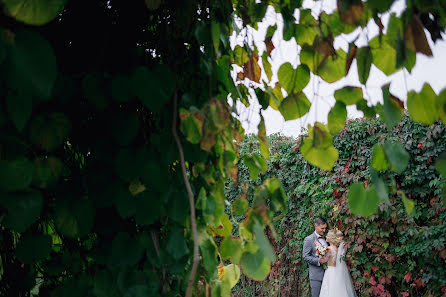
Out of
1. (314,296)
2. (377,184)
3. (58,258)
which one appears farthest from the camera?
(314,296)

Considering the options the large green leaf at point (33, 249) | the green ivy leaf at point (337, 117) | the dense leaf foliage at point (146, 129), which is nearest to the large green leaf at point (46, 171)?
the dense leaf foliage at point (146, 129)

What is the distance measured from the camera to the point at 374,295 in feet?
15.3

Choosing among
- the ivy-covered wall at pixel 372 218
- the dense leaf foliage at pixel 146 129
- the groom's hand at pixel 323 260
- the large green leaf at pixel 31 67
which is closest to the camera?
the large green leaf at pixel 31 67

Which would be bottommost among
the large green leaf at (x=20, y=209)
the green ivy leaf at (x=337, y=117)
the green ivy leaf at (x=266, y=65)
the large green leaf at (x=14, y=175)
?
the large green leaf at (x=20, y=209)

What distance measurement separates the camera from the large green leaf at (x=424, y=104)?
72 cm

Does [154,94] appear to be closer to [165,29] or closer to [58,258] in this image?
[165,29]

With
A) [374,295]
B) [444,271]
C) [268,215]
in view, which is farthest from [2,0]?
[374,295]

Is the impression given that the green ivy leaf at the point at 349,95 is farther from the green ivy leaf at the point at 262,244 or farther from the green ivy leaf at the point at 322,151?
the green ivy leaf at the point at 262,244

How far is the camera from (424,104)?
73cm

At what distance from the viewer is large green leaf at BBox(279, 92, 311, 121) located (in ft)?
3.05

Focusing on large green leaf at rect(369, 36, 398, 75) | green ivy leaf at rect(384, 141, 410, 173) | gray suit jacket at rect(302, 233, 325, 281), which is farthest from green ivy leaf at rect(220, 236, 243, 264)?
gray suit jacket at rect(302, 233, 325, 281)

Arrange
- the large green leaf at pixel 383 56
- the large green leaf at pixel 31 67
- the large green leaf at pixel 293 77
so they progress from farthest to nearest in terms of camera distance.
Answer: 1. the large green leaf at pixel 293 77
2. the large green leaf at pixel 383 56
3. the large green leaf at pixel 31 67

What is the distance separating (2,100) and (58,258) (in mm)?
473

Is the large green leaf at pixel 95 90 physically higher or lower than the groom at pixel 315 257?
lower
